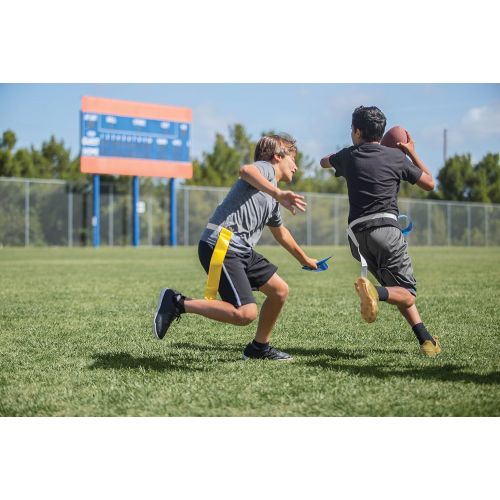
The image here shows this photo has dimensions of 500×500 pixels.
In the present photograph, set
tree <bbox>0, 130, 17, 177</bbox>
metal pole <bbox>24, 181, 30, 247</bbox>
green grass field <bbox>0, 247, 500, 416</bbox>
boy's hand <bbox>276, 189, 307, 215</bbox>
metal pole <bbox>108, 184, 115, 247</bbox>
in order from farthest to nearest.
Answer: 1. metal pole <bbox>108, 184, 115, 247</bbox>
2. tree <bbox>0, 130, 17, 177</bbox>
3. metal pole <bbox>24, 181, 30, 247</bbox>
4. boy's hand <bbox>276, 189, 307, 215</bbox>
5. green grass field <bbox>0, 247, 500, 416</bbox>

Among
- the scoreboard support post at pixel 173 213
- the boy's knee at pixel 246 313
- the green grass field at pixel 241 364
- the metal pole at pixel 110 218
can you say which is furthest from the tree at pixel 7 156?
the boy's knee at pixel 246 313

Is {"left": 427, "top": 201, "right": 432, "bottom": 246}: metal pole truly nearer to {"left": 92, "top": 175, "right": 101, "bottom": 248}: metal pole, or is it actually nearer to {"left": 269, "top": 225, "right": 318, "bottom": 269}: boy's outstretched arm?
{"left": 92, "top": 175, "right": 101, "bottom": 248}: metal pole

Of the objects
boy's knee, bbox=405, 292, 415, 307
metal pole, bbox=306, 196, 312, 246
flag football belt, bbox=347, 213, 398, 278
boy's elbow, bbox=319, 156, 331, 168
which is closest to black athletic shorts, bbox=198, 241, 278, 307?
flag football belt, bbox=347, 213, 398, 278

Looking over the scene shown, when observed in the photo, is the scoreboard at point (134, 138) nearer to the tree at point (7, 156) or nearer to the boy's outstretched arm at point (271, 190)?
the tree at point (7, 156)

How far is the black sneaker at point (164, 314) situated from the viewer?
4.37 meters

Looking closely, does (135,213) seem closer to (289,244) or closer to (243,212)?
(289,244)

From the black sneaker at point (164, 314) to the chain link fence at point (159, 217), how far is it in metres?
24.8

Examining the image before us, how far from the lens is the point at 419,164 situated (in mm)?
4668

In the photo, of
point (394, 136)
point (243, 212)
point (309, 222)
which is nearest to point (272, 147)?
point (243, 212)

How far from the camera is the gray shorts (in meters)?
4.60

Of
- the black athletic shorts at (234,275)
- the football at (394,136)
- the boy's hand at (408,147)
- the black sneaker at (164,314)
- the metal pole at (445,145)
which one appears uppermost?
the metal pole at (445,145)

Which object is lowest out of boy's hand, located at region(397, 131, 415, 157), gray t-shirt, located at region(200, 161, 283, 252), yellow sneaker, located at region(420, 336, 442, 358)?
yellow sneaker, located at region(420, 336, 442, 358)

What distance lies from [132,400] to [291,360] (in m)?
1.30
